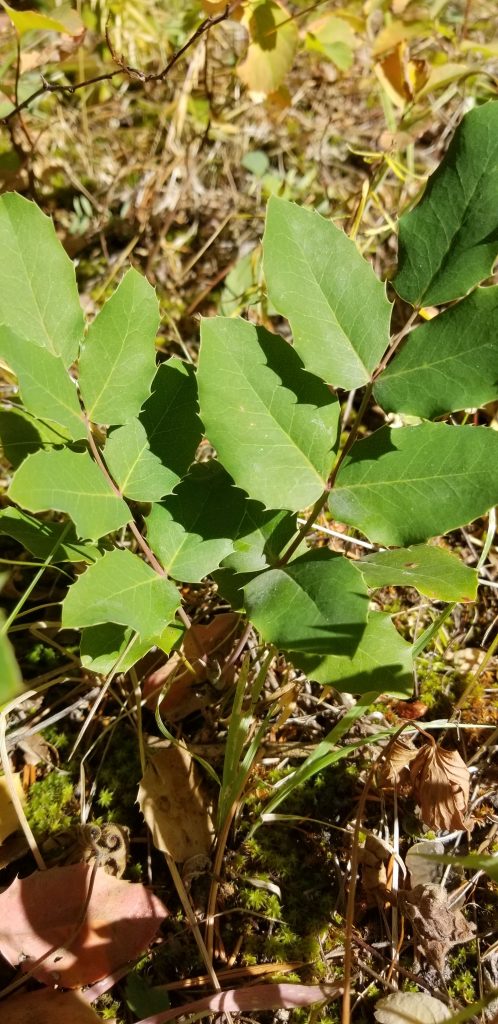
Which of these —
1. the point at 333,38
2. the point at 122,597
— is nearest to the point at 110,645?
the point at 122,597

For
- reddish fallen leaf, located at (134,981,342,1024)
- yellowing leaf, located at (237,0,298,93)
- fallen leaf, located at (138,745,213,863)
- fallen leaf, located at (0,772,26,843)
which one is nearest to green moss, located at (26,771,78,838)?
fallen leaf, located at (0,772,26,843)

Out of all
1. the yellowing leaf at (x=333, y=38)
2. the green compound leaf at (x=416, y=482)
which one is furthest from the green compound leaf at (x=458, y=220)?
the yellowing leaf at (x=333, y=38)

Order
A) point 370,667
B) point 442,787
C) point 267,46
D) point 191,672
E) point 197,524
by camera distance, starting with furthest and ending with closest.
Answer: point 267,46 < point 191,672 < point 442,787 < point 197,524 < point 370,667

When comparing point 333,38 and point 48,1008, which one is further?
point 333,38

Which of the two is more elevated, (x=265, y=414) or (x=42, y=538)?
(x=265, y=414)

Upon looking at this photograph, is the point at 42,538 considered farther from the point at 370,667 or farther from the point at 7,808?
the point at 370,667

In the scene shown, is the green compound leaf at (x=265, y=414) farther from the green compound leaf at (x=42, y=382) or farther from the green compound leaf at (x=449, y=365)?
the green compound leaf at (x=42, y=382)

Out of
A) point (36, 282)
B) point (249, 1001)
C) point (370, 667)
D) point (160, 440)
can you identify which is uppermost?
point (36, 282)
